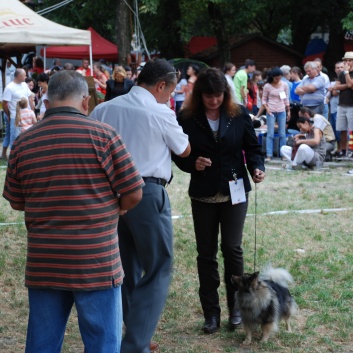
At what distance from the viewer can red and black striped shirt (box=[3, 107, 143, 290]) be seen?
348 centimetres

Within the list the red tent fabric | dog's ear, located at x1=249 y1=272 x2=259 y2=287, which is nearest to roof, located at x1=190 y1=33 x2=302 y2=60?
the red tent fabric

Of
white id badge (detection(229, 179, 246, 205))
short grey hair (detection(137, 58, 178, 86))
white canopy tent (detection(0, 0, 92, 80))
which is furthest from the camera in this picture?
white canopy tent (detection(0, 0, 92, 80))

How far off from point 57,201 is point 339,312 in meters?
3.31

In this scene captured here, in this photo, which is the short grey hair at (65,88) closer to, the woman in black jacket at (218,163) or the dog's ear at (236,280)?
the woman in black jacket at (218,163)

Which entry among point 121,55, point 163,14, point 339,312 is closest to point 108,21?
point 163,14

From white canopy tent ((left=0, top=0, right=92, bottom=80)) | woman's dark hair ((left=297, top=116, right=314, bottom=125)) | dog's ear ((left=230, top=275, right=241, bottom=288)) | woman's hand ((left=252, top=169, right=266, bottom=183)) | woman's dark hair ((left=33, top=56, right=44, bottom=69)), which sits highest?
white canopy tent ((left=0, top=0, right=92, bottom=80))

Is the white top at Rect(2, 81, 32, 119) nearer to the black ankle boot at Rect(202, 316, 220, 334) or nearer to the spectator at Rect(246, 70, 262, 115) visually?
the spectator at Rect(246, 70, 262, 115)

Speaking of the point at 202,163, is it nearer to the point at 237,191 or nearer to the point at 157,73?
the point at 237,191

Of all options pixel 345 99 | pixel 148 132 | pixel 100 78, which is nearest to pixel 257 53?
pixel 100 78

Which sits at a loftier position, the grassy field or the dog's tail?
the dog's tail

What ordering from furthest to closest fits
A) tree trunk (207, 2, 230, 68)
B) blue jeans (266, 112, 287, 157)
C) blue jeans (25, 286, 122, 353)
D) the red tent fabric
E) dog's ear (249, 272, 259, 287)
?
tree trunk (207, 2, 230, 68), the red tent fabric, blue jeans (266, 112, 287, 157), dog's ear (249, 272, 259, 287), blue jeans (25, 286, 122, 353)

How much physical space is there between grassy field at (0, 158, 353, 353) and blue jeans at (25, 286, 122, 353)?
1.69 meters

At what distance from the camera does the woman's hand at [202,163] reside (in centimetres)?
536

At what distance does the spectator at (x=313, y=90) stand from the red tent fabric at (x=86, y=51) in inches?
727
